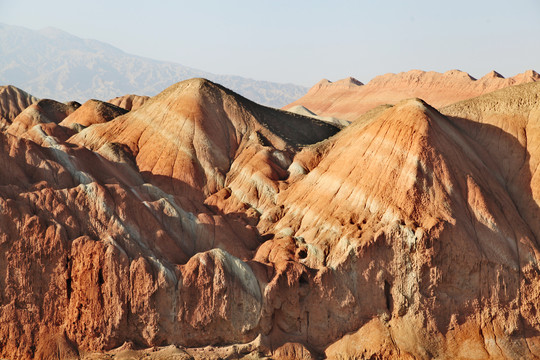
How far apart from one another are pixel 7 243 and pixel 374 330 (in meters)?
20.1

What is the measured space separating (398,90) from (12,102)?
7607 centimetres

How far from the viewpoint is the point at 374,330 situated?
4194 cm

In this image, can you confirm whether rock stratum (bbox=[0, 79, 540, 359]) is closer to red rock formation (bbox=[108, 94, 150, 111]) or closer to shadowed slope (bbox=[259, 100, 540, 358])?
shadowed slope (bbox=[259, 100, 540, 358])

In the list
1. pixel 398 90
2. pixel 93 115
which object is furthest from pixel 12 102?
pixel 398 90

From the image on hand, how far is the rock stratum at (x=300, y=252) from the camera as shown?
38.4 m

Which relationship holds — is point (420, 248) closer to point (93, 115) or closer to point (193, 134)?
point (193, 134)

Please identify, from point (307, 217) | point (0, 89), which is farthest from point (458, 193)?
point (0, 89)

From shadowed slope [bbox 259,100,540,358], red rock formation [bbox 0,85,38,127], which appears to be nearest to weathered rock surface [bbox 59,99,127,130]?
red rock formation [bbox 0,85,38,127]

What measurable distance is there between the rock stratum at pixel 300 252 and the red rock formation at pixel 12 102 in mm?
45998

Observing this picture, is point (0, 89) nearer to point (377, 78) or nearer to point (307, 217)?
point (307, 217)

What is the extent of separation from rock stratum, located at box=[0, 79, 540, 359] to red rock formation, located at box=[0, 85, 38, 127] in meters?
46.0

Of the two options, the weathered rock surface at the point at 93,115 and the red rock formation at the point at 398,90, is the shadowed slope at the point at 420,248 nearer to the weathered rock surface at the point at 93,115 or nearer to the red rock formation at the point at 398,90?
the weathered rock surface at the point at 93,115

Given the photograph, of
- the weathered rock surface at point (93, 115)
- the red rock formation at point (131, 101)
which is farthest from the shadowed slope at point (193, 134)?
the red rock formation at point (131, 101)

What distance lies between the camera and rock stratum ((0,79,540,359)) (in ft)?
126
